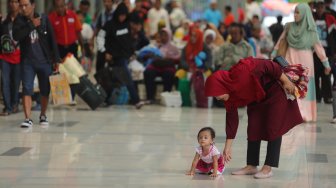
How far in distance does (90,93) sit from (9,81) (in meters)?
1.47

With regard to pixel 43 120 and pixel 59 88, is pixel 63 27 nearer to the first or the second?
pixel 59 88

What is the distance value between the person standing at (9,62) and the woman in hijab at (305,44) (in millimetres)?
3844

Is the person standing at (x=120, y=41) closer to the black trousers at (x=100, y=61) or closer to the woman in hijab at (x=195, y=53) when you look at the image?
the black trousers at (x=100, y=61)

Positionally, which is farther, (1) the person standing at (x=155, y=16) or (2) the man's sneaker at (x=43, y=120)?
(1) the person standing at (x=155, y=16)

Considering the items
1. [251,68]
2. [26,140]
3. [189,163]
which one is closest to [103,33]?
[26,140]

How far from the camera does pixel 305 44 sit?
12.9 meters

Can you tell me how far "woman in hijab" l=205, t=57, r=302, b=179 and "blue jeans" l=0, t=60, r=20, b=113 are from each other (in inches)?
233

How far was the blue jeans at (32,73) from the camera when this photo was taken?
473 inches

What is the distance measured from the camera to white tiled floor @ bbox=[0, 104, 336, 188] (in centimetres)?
832

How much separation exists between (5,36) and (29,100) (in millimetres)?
1705

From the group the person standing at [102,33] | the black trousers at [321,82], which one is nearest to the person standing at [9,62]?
the person standing at [102,33]

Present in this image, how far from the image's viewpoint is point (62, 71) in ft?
45.7

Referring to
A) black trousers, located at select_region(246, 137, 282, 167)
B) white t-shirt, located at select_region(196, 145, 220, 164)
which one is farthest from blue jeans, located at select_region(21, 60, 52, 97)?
black trousers, located at select_region(246, 137, 282, 167)

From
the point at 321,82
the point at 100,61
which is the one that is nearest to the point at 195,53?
the point at 100,61
